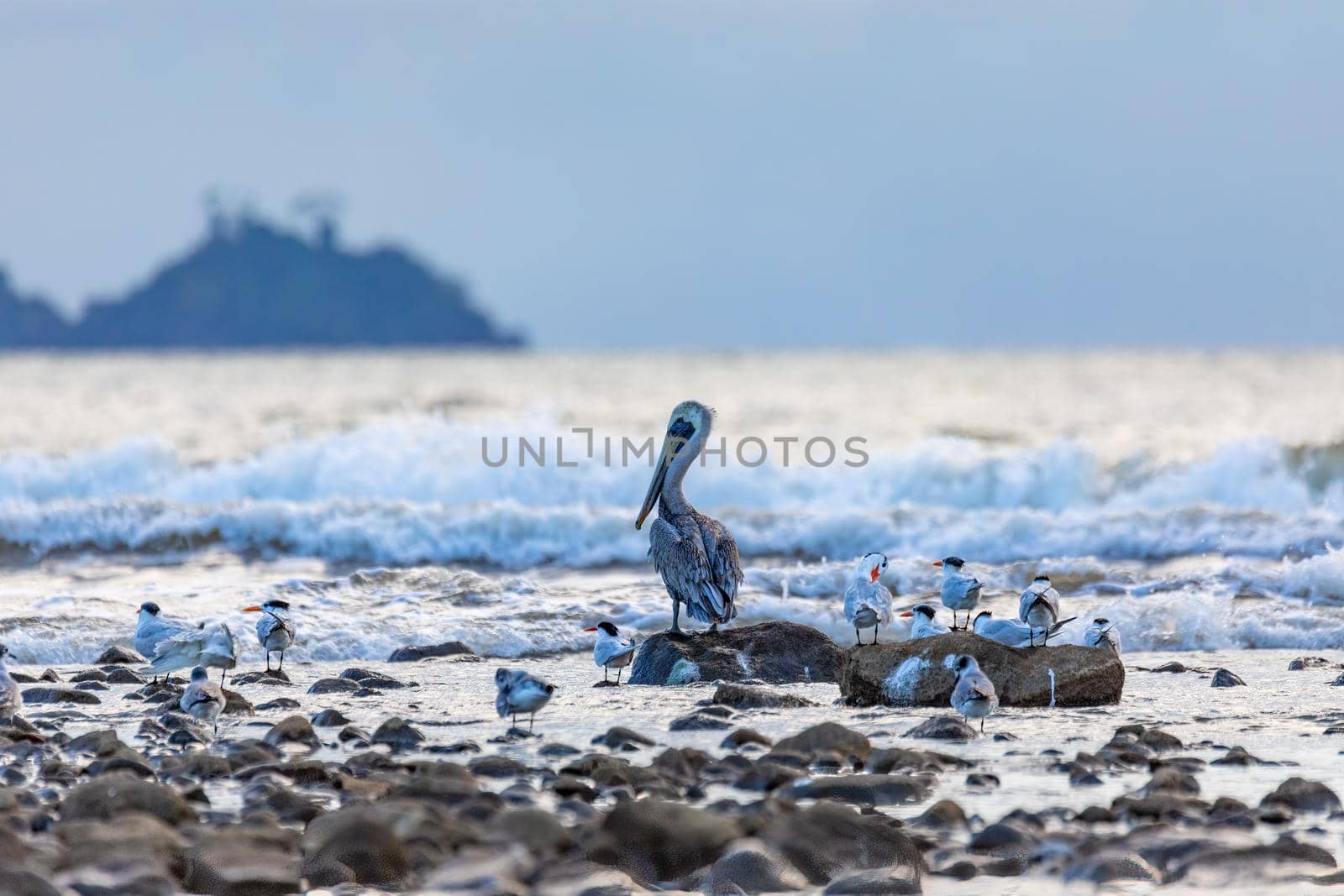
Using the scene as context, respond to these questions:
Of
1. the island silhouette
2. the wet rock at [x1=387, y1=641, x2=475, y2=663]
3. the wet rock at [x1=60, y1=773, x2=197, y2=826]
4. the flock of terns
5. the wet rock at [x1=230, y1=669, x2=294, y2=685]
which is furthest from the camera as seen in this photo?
the island silhouette

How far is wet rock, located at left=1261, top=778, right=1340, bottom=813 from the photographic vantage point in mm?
6078

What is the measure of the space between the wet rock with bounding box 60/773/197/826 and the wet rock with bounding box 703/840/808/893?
6.62 feet

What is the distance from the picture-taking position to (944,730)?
7.55m

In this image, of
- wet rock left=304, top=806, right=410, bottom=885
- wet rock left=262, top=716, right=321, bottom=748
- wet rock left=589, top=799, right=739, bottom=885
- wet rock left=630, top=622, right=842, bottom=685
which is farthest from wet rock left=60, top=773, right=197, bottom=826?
wet rock left=630, top=622, right=842, bottom=685

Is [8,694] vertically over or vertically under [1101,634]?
under

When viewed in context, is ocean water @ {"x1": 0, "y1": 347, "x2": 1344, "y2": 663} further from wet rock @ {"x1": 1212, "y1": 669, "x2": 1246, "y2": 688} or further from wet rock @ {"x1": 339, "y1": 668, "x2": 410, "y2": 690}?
wet rock @ {"x1": 1212, "y1": 669, "x2": 1246, "y2": 688}

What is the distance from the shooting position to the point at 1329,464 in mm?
22438

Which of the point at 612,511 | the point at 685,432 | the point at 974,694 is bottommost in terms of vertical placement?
the point at 974,694

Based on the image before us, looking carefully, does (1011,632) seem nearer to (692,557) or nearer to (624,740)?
(692,557)

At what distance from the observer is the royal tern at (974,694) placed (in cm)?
753

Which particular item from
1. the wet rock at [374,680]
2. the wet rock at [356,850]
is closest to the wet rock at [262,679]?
the wet rock at [374,680]

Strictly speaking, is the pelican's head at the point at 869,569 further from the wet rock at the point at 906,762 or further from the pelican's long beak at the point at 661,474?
the wet rock at the point at 906,762

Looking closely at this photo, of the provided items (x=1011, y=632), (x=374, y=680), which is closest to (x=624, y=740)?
(x=374, y=680)

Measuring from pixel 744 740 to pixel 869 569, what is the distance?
219cm
